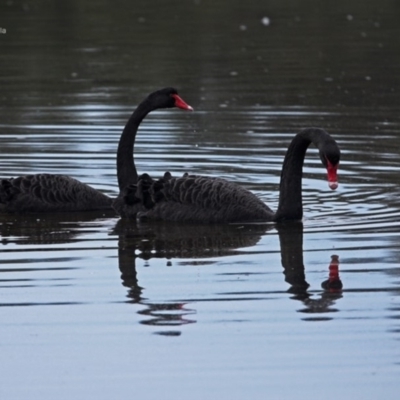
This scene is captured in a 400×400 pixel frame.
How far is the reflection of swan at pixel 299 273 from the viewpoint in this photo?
647 centimetres

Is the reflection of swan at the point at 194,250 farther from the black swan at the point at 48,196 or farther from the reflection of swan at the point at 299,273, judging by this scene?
the black swan at the point at 48,196

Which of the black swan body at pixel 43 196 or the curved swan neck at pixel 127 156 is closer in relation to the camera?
the black swan body at pixel 43 196

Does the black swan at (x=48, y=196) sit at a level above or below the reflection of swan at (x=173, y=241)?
above

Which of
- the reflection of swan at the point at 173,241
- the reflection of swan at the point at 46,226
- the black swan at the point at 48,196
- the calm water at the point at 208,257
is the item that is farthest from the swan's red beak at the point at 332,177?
the black swan at the point at 48,196

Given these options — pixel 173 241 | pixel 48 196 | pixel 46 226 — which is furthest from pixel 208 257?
pixel 48 196

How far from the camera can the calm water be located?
215 inches

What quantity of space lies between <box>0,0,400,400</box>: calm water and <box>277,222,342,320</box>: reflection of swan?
0.06 ft

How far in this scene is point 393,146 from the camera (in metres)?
11.8

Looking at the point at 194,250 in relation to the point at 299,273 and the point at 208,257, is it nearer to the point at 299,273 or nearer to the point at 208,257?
the point at 208,257

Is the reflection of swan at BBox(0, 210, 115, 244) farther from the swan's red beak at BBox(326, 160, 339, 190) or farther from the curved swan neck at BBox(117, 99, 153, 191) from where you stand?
the swan's red beak at BBox(326, 160, 339, 190)

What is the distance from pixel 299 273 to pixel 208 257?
64 cm

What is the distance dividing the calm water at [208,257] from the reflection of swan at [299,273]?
0.7 inches

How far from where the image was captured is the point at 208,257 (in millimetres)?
7578

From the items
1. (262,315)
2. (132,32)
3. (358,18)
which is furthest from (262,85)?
(262,315)
